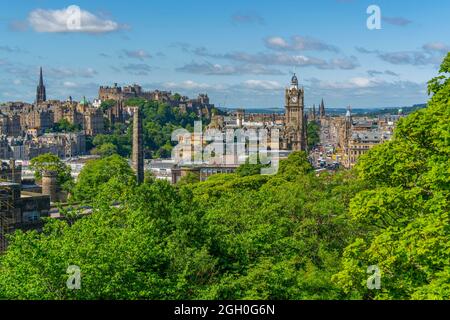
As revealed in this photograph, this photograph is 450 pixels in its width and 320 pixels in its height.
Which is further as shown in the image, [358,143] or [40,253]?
[358,143]

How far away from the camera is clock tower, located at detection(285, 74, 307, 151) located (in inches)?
4737

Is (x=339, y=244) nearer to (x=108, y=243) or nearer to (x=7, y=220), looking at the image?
(x=108, y=243)

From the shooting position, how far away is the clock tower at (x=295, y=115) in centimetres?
12031

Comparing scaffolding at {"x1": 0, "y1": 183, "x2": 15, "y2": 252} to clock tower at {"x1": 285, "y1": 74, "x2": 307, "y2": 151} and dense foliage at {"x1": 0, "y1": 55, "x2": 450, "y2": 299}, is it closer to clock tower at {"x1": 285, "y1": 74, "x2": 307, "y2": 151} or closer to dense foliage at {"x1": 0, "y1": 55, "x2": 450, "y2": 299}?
dense foliage at {"x1": 0, "y1": 55, "x2": 450, "y2": 299}

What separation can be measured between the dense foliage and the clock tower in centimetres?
9252

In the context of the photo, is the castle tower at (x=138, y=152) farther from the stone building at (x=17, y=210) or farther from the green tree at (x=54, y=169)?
the stone building at (x=17, y=210)

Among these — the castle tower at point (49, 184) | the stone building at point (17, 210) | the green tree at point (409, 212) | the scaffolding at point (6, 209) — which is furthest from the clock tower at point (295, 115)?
the green tree at point (409, 212)

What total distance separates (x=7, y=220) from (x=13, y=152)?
357ft

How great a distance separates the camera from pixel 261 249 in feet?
79.7

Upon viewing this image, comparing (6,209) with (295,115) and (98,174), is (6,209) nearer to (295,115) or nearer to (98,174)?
(98,174)

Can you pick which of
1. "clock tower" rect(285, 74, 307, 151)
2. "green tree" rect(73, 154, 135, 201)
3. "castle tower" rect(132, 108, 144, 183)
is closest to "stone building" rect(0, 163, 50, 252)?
"green tree" rect(73, 154, 135, 201)

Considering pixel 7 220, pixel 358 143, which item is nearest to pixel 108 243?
pixel 7 220

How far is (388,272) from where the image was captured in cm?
1723
